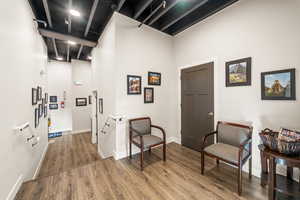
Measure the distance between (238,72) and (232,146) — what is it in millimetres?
1449

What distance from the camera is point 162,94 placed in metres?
3.70

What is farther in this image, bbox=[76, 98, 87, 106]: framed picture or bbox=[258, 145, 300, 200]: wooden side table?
bbox=[76, 98, 87, 106]: framed picture

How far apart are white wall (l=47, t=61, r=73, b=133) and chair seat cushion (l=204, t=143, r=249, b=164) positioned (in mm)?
6521

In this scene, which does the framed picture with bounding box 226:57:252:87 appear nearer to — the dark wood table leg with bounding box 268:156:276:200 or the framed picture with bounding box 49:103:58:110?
the dark wood table leg with bounding box 268:156:276:200

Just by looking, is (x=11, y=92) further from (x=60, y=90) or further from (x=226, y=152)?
(x=60, y=90)

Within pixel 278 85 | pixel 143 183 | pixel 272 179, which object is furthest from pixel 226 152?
pixel 143 183

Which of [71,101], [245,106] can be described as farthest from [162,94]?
[71,101]

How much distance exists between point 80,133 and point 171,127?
4.96 meters

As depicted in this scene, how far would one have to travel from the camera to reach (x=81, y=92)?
633cm

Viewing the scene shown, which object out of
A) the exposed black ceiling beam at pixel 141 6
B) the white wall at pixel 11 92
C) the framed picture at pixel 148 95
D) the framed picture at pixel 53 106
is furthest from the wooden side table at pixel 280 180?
the framed picture at pixel 53 106

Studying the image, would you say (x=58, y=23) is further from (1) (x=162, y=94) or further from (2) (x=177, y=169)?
(2) (x=177, y=169)

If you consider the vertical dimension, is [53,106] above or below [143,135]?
above

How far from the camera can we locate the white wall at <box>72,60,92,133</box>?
614 centimetres

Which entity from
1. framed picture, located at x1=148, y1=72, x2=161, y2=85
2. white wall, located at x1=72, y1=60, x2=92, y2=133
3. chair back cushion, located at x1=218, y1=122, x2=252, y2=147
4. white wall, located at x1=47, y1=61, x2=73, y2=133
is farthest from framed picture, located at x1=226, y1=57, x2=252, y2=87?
white wall, located at x1=47, y1=61, x2=73, y2=133
